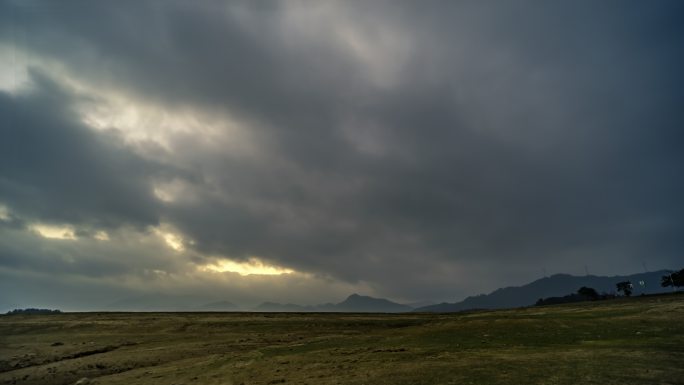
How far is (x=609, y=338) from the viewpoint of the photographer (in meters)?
34.8

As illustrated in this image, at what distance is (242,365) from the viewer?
114 ft

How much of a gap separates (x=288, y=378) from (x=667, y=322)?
44710 millimetres

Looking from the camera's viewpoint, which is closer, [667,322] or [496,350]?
[496,350]

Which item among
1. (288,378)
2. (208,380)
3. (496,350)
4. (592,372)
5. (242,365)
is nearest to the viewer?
(592,372)

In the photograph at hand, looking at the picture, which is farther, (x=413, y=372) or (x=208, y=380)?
(x=208, y=380)

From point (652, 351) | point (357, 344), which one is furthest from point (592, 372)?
point (357, 344)

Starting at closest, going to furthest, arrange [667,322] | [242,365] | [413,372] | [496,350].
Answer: [413,372]
[496,350]
[242,365]
[667,322]

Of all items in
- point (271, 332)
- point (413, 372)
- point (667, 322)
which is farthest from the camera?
point (271, 332)

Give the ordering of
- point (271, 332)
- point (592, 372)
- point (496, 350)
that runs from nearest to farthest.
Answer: point (592, 372) < point (496, 350) < point (271, 332)

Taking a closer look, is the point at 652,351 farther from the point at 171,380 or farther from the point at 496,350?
the point at 171,380

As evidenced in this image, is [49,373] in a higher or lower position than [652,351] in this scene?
lower

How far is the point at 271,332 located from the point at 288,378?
43.0 metres

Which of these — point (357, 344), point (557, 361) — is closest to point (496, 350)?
point (557, 361)

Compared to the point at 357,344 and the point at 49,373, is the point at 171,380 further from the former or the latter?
the point at 357,344
